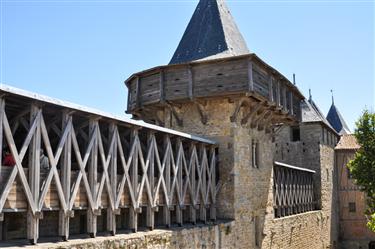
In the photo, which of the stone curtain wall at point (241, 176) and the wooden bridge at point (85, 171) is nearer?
the wooden bridge at point (85, 171)

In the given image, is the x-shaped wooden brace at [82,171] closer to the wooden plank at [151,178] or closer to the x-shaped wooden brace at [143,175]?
the x-shaped wooden brace at [143,175]

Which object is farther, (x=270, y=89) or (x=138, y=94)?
(x=138, y=94)

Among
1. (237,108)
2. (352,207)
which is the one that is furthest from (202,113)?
(352,207)

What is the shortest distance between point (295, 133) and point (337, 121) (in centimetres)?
1166

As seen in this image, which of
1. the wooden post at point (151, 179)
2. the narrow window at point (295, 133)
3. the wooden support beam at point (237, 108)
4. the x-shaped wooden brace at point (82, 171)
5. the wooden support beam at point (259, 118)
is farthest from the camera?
the narrow window at point (295, 133)

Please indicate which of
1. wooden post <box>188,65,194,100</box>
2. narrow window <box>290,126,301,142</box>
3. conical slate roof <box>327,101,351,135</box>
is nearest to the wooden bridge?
wooden post <box>188,65,194,100</box>

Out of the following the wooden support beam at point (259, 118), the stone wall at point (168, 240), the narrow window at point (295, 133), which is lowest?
the stone wall at point (168, 240)

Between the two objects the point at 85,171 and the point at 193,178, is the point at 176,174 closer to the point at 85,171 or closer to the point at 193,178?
the point at 193,178

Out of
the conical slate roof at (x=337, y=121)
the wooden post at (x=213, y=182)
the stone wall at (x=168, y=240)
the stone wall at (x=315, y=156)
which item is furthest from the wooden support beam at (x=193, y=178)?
the conical slate roof at (x=337, y=121)

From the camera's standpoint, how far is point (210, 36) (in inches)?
576

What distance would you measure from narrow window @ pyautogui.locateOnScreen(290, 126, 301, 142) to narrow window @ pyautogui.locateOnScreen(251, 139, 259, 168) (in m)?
11.1

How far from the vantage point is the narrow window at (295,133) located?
24.9 m

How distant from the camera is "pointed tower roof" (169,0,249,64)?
46.1 feet

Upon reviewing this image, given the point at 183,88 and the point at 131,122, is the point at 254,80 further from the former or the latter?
the point at 131,122
